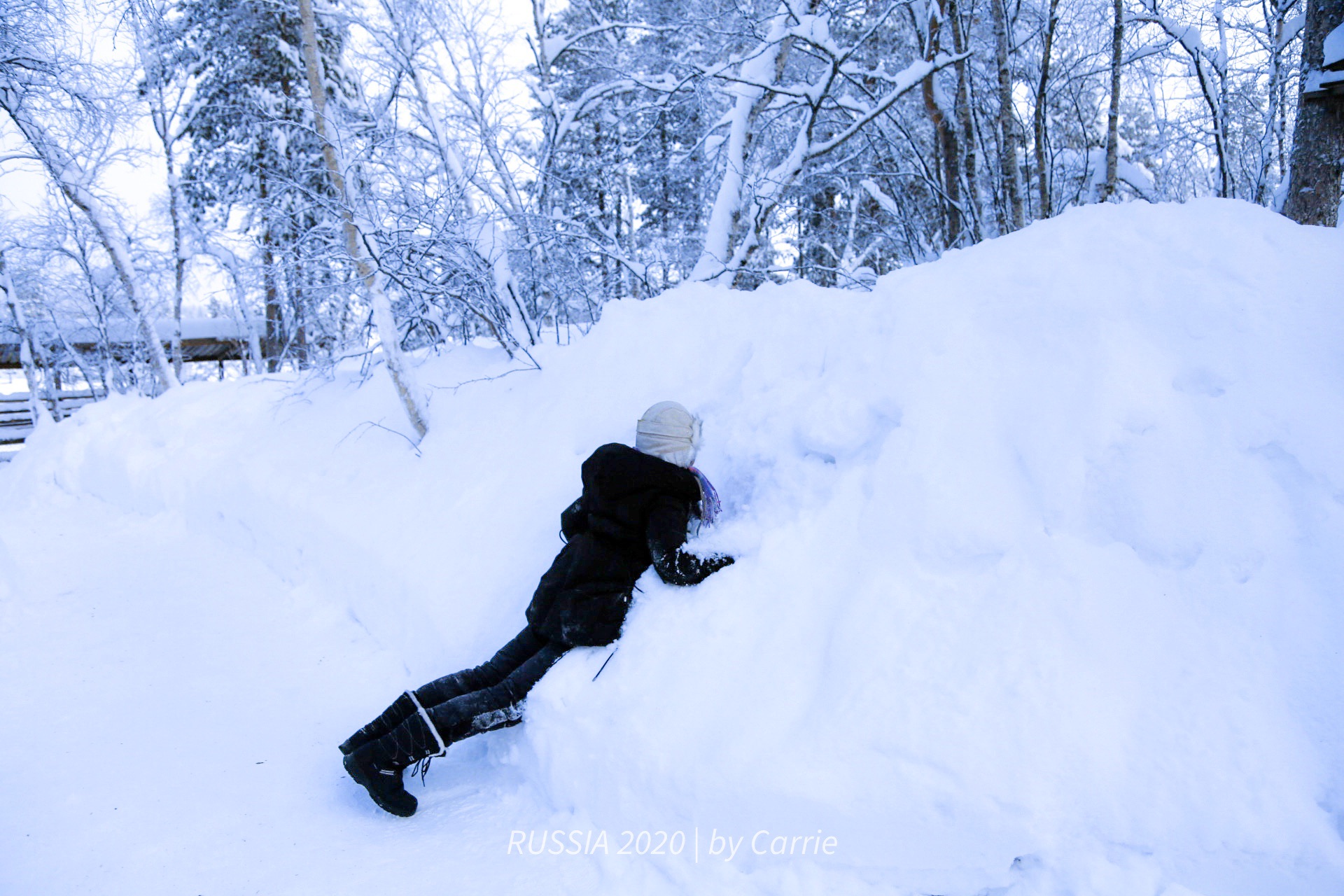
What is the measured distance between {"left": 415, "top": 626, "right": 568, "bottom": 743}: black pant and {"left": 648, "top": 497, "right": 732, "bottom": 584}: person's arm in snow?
517mm

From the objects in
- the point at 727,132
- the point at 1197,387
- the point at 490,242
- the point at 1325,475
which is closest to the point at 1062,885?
the point at 1325,475

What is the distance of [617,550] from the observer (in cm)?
262

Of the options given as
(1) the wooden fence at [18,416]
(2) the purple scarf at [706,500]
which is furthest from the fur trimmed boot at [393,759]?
(1) the wooden fence at [18,416]

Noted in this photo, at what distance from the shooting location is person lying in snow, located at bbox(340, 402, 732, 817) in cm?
246

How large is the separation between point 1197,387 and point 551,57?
21.3ft

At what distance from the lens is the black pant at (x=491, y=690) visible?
252 centimetres

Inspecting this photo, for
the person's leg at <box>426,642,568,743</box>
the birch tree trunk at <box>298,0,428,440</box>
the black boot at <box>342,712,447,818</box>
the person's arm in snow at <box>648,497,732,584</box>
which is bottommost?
the black boot at <box>342,712,447,818</box>

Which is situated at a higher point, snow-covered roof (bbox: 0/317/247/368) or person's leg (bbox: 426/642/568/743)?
snow-covered roof (bbox: 0/317/247/368)

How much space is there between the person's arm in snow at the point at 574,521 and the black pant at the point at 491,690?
1.33 feet

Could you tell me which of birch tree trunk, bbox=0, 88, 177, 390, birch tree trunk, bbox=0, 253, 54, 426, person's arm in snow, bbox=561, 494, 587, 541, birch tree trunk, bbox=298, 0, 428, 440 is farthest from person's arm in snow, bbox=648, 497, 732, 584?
birch tree trunk, bbox=0, 253, 54, 426

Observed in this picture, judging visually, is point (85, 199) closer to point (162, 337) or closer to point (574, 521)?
point (162, 337)

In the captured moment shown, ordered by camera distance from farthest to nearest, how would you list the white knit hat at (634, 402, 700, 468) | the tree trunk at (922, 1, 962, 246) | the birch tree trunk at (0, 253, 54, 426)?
1. the birch tree trunk at (0, 253, 54, 426)
2. the tree trunk at (922, 1, 962, 246)
3. the white knit hat at (634, 402, 700, 468)

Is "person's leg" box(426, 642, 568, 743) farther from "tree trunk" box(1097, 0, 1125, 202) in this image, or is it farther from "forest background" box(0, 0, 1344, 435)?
"tree trunk" box(1097, 0, 1125, 202)

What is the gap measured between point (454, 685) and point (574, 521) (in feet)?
2.52
